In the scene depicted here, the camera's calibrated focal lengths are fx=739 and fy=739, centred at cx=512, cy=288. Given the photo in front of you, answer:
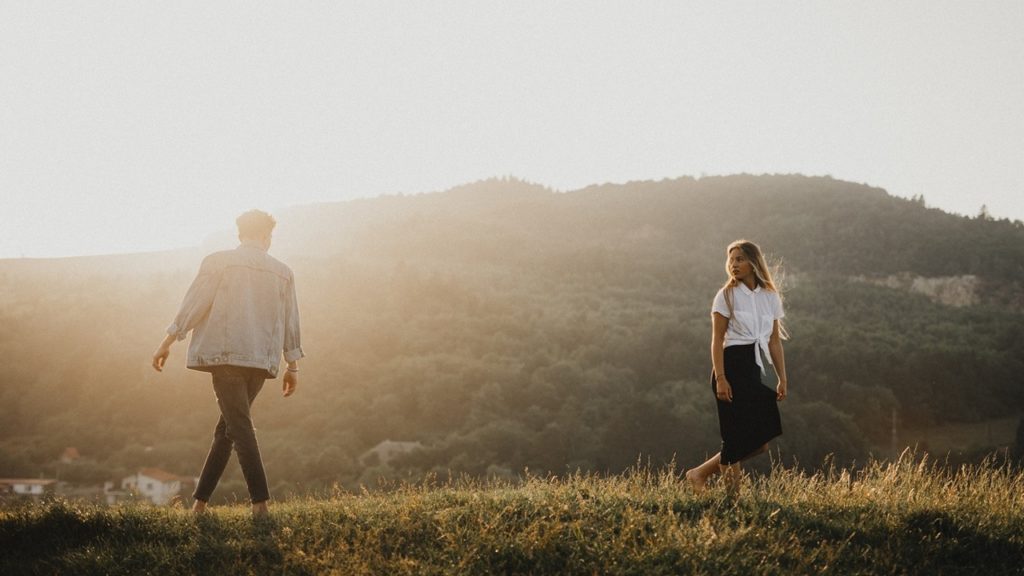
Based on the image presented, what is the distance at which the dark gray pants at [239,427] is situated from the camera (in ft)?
15.5

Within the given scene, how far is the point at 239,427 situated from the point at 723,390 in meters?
3.17

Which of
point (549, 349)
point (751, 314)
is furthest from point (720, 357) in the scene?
point (549, 349)

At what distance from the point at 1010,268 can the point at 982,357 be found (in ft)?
68.3

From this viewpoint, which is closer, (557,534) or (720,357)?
(557,534)

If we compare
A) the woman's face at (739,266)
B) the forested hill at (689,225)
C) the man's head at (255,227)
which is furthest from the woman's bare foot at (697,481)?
the forested hill at (689,225)

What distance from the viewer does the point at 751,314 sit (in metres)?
5.06

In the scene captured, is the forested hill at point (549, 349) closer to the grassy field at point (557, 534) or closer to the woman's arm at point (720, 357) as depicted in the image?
the grassy field at point (557, 534)

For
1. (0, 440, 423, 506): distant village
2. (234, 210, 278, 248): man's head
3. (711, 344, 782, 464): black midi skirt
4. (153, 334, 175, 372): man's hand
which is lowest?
(0, 440, 423, 506): distant village

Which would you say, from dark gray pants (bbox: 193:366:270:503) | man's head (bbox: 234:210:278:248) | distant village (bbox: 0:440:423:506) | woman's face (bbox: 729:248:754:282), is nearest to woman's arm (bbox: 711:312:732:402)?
woman's face (bbox: 729:248:754:282)

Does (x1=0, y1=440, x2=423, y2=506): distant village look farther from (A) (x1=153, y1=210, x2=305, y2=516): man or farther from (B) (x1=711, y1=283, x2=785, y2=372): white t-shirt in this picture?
(B) (x1=711, y1=283, x2=785, y2=372): white t-shirt

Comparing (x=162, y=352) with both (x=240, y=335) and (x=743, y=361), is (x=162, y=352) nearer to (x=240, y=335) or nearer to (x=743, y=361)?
(x=240, y=335)

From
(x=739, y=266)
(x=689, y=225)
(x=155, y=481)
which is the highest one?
(x=689, y=225)

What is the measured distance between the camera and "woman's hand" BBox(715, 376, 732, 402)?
493cm

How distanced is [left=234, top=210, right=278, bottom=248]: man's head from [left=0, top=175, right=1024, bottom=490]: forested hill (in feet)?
175
